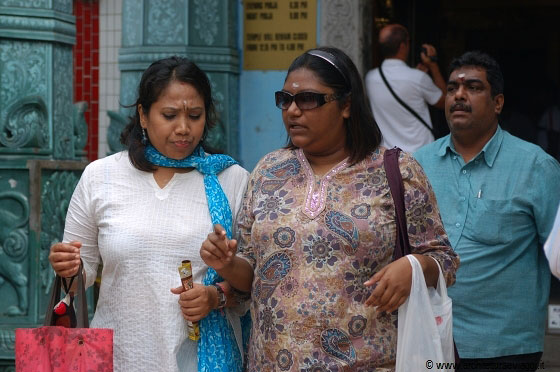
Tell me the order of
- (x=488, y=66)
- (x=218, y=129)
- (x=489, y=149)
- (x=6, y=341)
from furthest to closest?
(x=218, y=129)
(x=6, y=341)
(x=488, y=66)
(x=489, y=149)

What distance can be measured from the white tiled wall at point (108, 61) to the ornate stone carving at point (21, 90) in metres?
2.65

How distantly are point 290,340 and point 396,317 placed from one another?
14.8 inches

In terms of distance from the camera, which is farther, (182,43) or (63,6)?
(182,43)

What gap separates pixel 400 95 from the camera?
762cm

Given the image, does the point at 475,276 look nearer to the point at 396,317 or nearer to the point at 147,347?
the point at 396,317

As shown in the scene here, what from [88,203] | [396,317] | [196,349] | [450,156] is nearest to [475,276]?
[450,156]

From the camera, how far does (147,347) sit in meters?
3.90

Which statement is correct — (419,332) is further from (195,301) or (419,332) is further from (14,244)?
(14,244)

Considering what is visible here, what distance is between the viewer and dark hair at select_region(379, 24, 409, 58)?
7715mm

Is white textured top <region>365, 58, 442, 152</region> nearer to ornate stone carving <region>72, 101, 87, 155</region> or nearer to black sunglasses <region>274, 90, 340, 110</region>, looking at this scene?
ornate stone carving <region>72, 101, 87, 155</region>

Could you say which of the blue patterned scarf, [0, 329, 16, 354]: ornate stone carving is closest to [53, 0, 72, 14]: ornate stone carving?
[0, 329, 16, 354]: ornate stone carving

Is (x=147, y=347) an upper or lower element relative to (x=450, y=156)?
lower

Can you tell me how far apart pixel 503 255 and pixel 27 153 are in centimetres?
263

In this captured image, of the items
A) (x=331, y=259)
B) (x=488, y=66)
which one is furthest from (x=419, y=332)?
(x=488, y=66)
